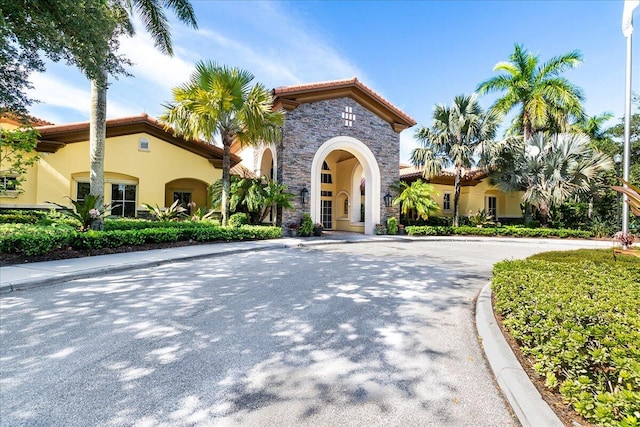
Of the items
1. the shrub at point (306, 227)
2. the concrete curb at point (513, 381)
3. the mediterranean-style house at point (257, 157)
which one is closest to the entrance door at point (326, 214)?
the mediterranean-style house at point (257, 157)

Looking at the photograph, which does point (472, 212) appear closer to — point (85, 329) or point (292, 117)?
point (292, 117)

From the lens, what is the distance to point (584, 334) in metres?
2.47

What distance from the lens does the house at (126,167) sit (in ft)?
43.3

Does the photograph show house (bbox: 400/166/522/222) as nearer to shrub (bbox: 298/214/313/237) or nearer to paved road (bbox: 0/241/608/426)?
shrub (bbox: 298/214/313/237)

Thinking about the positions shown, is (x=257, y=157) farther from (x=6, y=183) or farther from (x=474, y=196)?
(x=474, y=196)

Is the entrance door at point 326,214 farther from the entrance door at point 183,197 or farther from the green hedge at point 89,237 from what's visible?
the green hedge at point 89,237

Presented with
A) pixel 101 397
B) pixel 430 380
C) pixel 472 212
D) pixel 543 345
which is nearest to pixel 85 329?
pixel 101 397

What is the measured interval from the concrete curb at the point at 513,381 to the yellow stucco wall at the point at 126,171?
15673 millimetres

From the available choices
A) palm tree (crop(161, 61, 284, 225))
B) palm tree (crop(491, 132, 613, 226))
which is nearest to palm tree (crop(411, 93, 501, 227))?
palm tree (crop(491, 132, 613, 226))

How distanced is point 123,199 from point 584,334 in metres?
17.5

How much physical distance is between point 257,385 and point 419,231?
1705cm

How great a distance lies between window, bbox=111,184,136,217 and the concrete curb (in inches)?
640

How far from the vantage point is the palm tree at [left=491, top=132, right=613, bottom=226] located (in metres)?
17.9

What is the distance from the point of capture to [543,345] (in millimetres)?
2682
